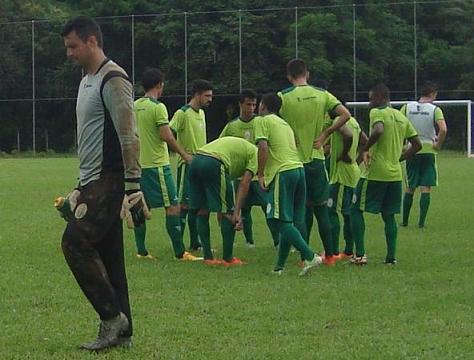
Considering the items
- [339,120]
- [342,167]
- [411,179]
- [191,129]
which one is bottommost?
[411,179]

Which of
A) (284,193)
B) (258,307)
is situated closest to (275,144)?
(284,193)

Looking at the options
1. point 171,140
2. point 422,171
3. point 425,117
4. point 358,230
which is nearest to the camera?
point 358,230

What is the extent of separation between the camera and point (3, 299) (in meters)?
7.91

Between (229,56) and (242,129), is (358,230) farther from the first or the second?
(229,56)

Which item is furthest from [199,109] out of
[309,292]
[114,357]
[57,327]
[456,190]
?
[456,190]

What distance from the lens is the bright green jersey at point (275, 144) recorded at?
9250 mm

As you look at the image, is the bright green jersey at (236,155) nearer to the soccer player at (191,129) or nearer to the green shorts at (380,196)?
the soccer player at (191,129)

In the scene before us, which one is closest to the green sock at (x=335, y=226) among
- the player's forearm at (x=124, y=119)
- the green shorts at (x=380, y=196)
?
the green shorts at (x=380, y=196)

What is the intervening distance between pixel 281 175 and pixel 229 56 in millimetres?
38624

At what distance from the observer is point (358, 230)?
10133mm

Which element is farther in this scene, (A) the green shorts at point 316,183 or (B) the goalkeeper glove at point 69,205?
(A) the green shorts at point 316,183

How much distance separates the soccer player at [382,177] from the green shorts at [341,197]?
0.75 m

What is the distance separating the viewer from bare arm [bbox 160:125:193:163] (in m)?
10.4

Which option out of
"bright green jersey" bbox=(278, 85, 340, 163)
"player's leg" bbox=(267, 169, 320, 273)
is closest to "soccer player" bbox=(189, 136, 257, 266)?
"bright green jersey" bbox=(278, 85, 340, 163)
